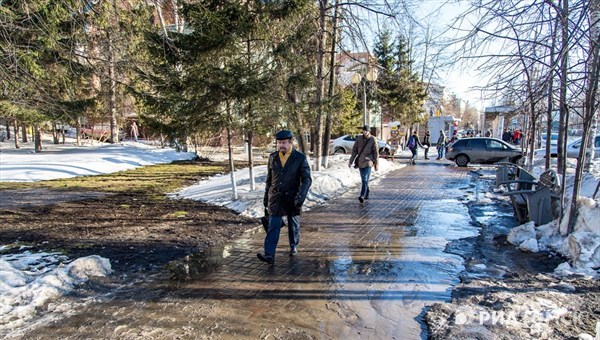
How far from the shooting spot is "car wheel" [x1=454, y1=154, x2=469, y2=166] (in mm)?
19795

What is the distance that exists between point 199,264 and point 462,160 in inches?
691

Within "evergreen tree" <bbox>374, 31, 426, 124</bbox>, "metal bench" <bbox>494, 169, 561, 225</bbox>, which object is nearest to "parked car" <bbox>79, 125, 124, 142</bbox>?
"evergreen tree" <bbox>374, 31, 426, 124</bbox>

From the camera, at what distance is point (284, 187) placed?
5.24 metres

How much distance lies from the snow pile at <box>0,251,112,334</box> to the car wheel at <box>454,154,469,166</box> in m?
18.2

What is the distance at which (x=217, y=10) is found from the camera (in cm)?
887

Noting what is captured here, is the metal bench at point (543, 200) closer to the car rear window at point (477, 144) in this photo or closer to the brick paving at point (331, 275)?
the brick paving at point (331, 275)

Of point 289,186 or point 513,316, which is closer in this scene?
point 513,316

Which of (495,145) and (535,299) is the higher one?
(495,145)

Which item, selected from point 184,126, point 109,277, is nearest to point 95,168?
point 184,126

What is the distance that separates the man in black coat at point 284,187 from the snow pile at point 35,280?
2.08 meters

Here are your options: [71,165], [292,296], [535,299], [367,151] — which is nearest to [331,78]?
[367,151]

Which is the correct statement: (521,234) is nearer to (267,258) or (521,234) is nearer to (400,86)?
(267,258)

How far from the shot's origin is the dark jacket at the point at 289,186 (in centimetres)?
524

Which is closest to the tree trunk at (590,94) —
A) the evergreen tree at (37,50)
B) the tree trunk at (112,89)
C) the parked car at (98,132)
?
the evergreen tree at (37,50)
